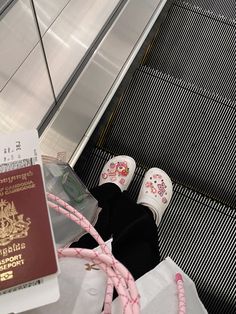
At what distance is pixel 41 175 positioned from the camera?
845 mm

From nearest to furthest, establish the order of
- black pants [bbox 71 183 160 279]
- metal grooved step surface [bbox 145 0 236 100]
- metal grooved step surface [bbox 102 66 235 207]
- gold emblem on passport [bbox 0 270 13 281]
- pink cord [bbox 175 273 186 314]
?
gold emblem on passport [bbox 0 270 13 281] → pink cord [bbox 175 273 186 314] → black pants [bbox 71 183 160 279] → metal grooved step surface [bbox 102 66 235 207] → metal grooved step surface [bbox 145 0 236 100]

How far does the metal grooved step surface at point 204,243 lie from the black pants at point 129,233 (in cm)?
23

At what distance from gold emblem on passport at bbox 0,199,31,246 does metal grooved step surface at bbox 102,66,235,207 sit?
1.37 meters

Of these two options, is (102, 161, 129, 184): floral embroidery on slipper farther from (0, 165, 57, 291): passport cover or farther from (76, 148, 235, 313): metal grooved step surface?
(0, 165, 57, 291): passport cover

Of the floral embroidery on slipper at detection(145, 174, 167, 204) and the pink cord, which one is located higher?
the floral embroidery on slipper at detection(145, 174, 167, 204)

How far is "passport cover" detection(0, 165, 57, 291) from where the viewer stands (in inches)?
29.5

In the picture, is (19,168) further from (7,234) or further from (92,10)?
(92,10)

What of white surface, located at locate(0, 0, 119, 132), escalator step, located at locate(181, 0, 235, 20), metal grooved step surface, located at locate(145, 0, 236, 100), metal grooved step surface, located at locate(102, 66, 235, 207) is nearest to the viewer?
white surface, located at locate(0, 0, 119, 132)

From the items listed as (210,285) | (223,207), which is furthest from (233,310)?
(223,207)

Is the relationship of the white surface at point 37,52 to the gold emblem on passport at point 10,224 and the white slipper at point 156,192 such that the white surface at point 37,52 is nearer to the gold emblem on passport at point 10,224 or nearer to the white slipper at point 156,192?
the white slipper at point 156,192

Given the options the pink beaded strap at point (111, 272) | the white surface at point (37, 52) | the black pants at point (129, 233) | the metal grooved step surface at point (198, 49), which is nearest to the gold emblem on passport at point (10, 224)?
the pink beaded strap at point (111, 272)

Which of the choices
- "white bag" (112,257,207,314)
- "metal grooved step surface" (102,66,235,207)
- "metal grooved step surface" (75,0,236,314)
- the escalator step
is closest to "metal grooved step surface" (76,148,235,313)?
"metal grooved step surface" (75,0,236,314)

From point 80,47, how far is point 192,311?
1222 mm

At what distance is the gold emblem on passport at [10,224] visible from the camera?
0.77m
